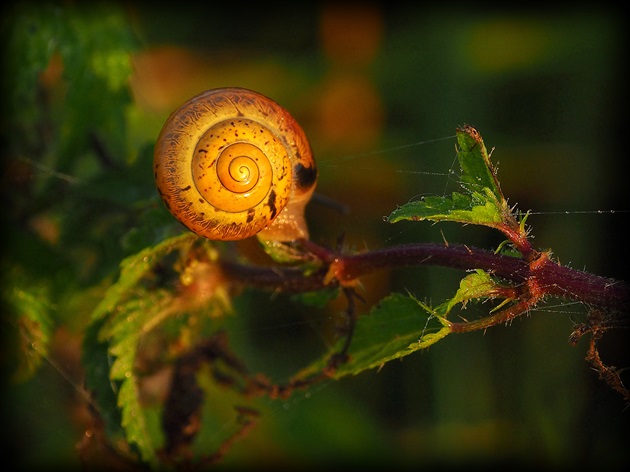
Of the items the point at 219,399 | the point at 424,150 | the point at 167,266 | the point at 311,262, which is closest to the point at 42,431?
the point at 219,399

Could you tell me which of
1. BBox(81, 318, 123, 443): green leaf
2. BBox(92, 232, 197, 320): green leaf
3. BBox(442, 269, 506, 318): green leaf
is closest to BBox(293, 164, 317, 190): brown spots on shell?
BBox(92, 232, 197, 320): green leaf

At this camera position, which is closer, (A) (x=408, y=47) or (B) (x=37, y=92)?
(B) (x=37, y=92)

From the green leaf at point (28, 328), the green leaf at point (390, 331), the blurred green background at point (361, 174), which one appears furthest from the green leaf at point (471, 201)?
the green leaf at point (28, 328)

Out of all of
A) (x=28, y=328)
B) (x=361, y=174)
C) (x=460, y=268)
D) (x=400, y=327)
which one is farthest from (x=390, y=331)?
(x=361, y=174)

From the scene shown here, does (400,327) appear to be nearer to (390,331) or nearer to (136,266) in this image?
(390,331)

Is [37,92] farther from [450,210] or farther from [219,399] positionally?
[450,210]

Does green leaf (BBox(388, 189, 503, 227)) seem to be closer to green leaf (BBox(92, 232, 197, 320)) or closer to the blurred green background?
the blurred green background

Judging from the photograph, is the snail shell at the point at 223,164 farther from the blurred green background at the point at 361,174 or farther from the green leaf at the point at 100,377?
the green leaf at the point at 100,377
